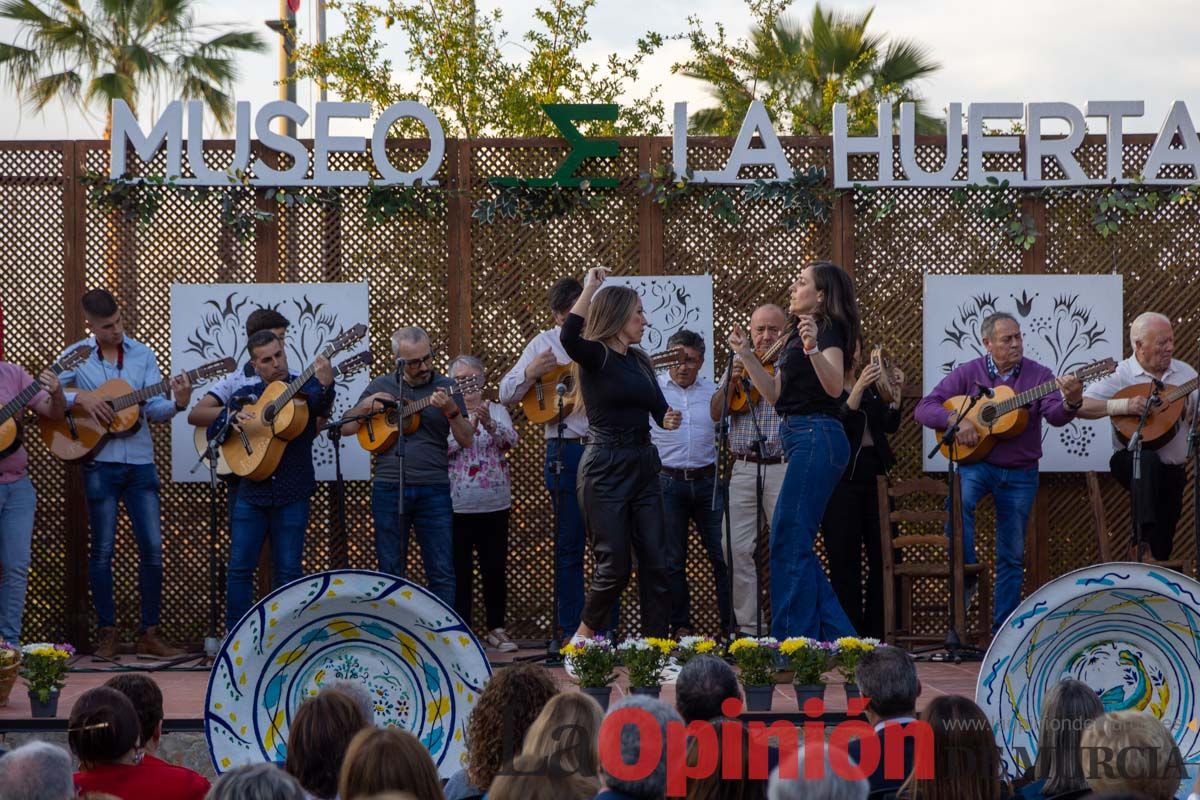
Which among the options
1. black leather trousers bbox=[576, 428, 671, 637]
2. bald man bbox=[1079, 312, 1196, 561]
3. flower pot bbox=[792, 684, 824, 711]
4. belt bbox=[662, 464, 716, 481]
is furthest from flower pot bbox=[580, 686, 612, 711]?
bald man bbox=[1079, 312, 1196, 561]

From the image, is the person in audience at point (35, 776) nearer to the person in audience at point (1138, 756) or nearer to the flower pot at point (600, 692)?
the person in audience at point (1138, 756)

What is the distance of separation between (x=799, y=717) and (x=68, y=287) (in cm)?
597

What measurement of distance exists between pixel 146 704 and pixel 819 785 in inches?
94.6

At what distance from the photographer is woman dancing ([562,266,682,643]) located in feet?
23.8

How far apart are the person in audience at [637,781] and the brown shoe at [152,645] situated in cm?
614

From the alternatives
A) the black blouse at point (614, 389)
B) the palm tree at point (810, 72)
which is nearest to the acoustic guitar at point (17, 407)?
the black blouse at point (614, 389)

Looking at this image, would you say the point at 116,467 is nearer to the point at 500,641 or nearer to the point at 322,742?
the point at 500,641

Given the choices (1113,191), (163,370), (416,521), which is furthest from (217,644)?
(1113,191)

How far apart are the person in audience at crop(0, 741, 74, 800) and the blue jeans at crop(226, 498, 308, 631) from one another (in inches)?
201

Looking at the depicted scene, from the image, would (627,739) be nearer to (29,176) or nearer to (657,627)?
(657,627)

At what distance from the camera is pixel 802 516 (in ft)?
23.7

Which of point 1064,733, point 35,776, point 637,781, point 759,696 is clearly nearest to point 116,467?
point 759,696

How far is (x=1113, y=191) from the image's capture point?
984 centimetres

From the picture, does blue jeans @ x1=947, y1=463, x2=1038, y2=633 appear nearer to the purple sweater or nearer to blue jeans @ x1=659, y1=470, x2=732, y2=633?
the purple sweater
